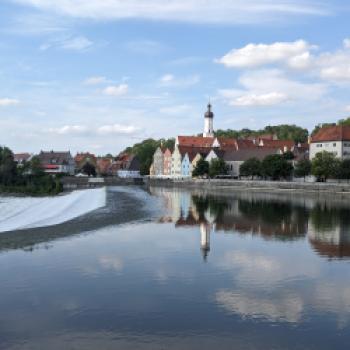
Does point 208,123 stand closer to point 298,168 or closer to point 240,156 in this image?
point 240,156

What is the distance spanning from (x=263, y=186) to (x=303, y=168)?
8.13 metres

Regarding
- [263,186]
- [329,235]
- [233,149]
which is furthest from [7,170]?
[329,235]

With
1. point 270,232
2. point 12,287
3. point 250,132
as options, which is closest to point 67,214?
point 270,232

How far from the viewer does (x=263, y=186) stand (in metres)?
85.8

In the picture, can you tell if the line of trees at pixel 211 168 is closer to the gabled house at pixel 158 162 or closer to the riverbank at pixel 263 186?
the riverbank at pixel 263 186

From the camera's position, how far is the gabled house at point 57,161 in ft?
490

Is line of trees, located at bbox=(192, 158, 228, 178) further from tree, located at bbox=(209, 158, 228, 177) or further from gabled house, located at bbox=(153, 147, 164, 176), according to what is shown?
gabled house, located at bbox=(153, 147, 164, 176)

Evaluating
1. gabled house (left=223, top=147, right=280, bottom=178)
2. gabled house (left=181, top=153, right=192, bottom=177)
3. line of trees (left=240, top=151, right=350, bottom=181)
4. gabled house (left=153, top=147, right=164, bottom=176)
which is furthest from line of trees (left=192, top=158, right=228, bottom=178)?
gabled house (left=153, top=147, right=164, bottom=176)

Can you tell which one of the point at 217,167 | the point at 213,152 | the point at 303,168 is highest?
the point at 213,152

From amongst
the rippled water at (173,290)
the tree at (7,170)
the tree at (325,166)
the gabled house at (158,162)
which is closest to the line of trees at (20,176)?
the tree at (7,170)

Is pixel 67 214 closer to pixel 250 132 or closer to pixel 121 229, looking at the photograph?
pixel 121 229

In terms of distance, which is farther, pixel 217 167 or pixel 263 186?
pixel 217 167

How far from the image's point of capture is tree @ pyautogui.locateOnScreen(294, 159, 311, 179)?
87500mm

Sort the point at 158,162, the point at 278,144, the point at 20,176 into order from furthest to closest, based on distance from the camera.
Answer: the point at 158,162
the point at 278,144
the point at 20,176
